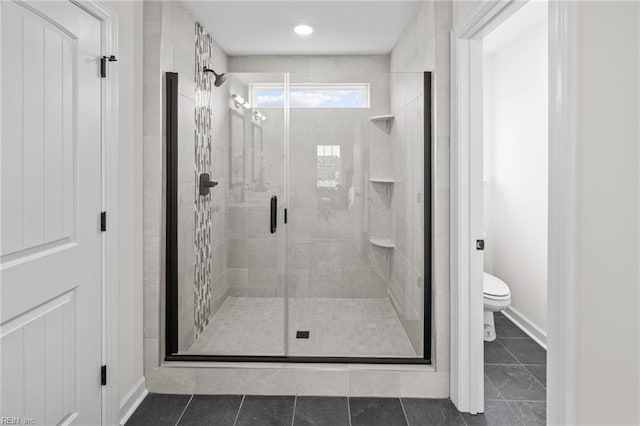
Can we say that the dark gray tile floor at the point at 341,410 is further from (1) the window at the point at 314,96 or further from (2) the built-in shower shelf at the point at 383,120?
(1) the window at the point at 314,96

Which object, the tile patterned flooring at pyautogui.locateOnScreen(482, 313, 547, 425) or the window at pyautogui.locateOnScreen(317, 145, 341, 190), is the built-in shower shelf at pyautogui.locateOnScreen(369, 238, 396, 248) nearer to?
the window at pyautogui.locateOnScreen(317, 145, 341, 190)

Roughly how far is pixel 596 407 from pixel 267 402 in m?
1.61

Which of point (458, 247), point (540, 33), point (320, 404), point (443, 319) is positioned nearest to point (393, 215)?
point (458, 247)

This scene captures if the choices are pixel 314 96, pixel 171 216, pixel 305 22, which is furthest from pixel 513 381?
pixel 305 22

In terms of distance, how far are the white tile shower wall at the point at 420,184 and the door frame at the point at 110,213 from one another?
60.1 inches

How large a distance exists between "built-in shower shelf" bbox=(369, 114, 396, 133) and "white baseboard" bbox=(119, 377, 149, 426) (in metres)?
2.02

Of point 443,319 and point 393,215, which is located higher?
point 393,215

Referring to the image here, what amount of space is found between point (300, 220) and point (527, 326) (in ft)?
7.14

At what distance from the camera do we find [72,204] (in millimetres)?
1757

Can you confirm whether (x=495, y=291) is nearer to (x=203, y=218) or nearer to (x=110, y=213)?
(x=203, y=218)

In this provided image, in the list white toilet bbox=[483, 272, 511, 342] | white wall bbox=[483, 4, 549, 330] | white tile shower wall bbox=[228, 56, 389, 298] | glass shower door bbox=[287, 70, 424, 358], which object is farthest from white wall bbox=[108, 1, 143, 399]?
white wall bbox=[483, 4, 549, 330]

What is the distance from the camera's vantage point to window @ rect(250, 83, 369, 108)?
97.7 inches

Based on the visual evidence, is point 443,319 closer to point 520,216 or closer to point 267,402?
point 267,402

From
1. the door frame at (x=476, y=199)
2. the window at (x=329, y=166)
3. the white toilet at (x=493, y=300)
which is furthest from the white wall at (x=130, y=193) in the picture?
the white toilet at (x=493, y=300)
